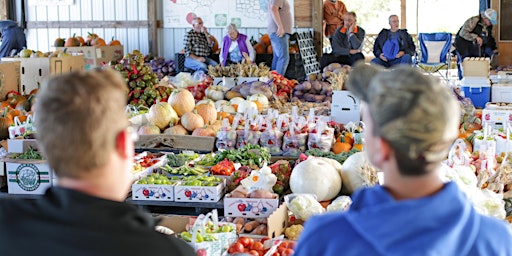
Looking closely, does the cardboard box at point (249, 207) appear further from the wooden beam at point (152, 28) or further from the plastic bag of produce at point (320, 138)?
the wooden beam at point (152, 28)

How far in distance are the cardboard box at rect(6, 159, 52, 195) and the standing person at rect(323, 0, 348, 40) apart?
752cm

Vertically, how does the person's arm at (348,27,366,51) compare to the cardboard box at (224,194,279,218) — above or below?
above

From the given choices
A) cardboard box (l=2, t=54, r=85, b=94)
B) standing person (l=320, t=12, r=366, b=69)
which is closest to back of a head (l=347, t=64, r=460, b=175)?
cardboard box (l=2, t=54, r=85, b=94)

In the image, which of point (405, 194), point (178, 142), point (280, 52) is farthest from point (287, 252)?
point (280, 52)

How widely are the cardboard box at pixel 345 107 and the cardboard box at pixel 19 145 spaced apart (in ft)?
8.35

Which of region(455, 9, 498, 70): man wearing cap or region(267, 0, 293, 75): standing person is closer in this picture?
region(267, 0, 293, 75): standing person

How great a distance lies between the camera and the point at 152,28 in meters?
12.6

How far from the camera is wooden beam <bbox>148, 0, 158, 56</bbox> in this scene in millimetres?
12492

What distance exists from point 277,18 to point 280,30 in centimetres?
19

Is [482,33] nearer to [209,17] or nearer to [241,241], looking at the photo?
[209,17]

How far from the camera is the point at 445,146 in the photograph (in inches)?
56.7

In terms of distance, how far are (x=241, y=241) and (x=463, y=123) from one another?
10.6 ft

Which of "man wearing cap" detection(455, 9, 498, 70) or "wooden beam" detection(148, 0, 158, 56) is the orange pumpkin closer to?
"wooden beam" detection(148, 0, 158, 56)

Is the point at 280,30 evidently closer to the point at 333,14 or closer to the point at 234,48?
the point at 234,48
